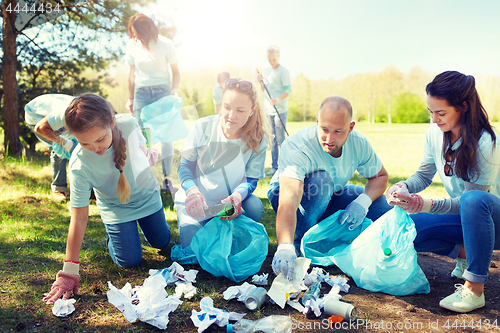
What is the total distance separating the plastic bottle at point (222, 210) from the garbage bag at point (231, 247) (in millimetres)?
53

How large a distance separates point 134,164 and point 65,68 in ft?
17.1

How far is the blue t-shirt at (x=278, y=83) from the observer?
507cm

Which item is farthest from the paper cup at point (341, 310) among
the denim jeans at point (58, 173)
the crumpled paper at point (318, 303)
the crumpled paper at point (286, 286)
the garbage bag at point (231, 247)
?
the denim jeans at point (58, 173)

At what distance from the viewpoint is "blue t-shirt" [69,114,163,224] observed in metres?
1.81

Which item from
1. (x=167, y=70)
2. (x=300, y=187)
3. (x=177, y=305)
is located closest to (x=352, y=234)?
(x=300, y=187)

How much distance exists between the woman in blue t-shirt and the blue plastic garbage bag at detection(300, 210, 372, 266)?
1.31 ft

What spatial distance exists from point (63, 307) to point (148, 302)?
0.38m

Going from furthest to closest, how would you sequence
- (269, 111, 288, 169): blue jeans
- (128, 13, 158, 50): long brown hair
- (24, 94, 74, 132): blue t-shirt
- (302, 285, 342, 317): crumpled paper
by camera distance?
1. (269, 111, 288, 169): blue jeans
2. (128, 13, 158, 50): long brown hair
3. (24, 94, 74, 132): blue t-shirt
4. (302, 285, 342, 317): crumpled paper

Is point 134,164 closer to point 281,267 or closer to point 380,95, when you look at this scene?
point 281,267

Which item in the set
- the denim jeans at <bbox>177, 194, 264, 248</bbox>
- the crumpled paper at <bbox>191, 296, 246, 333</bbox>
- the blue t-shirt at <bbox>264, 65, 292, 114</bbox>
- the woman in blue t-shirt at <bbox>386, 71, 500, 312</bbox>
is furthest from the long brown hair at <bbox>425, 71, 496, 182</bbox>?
the blue t-shirt at <bbox>264, 65, 292, 114</bbox>

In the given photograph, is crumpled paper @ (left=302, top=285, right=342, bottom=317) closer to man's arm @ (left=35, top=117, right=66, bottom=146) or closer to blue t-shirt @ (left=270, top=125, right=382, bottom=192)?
blue t-shirt @ (left=270, top=125, right=382, bottom=192)

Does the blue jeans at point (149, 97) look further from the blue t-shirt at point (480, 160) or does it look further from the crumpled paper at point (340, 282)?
the blue t-shirt at point (480, 160)

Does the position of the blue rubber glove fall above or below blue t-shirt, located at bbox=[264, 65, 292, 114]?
below

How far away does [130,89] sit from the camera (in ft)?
12.3
